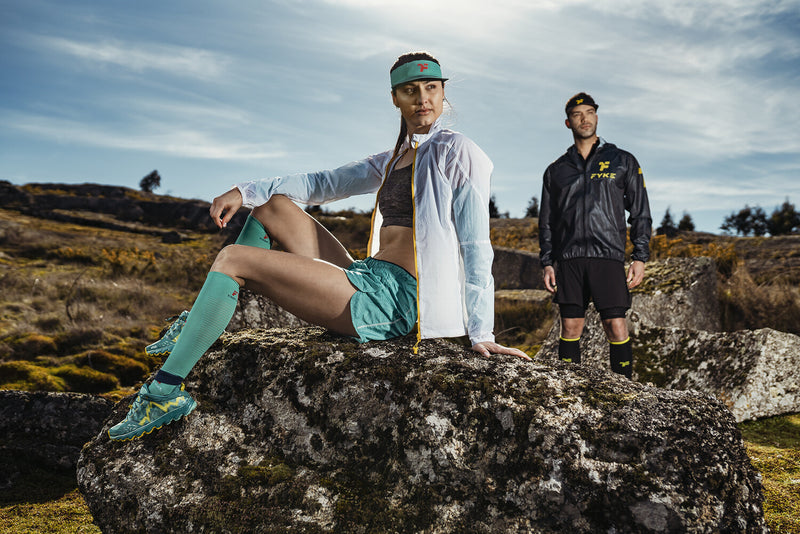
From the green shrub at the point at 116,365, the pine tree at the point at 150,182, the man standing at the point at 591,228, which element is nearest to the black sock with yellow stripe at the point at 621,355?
the man standing at the point at 591,228

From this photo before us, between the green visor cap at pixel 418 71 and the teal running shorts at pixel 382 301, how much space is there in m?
Result: 0.99

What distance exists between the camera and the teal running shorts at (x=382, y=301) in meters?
2.74

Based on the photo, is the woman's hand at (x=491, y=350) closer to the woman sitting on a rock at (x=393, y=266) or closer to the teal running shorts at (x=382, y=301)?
the woman sitting on a rock at (x=393, y=266)

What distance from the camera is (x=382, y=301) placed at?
277 cm

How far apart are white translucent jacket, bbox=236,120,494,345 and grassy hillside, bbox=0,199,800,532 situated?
1.90 metres

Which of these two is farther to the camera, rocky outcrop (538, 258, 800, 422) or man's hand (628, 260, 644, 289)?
rocky outcrop (538, 258, 800, 422)

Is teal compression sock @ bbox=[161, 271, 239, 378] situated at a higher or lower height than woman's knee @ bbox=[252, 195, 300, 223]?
lower

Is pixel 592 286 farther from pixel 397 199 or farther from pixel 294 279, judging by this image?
pixel 294 279

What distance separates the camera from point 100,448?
269 cm

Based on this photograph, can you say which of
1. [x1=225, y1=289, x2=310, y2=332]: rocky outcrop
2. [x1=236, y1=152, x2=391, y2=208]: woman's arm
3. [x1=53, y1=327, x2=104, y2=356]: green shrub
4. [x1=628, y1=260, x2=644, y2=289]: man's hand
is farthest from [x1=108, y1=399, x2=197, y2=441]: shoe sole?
[x1=53, y1=327, x2=104, y2=356]: green shrub

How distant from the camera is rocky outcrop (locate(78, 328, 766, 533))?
6.52ft

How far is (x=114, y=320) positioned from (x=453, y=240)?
9473 mm

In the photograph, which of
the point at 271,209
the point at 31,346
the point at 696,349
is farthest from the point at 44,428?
the point at 696,349

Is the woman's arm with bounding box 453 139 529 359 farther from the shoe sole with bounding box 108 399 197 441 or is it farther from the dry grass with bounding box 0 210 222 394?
the dry grass with bounding box 0 210 222 394
